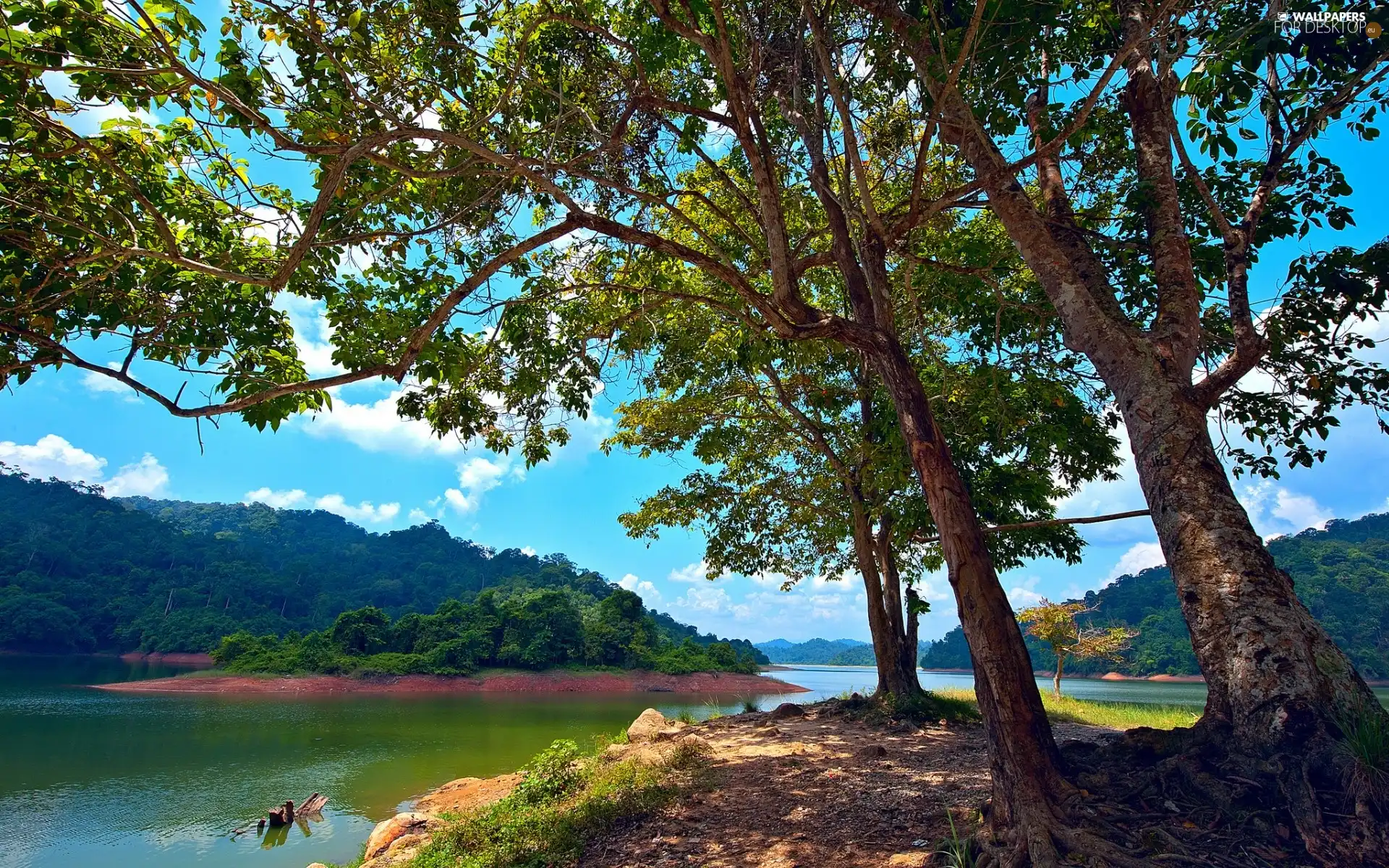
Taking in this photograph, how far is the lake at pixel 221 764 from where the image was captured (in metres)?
9.21

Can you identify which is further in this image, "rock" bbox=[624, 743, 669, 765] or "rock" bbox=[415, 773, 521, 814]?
"rock" bbox=[415, 773, 521, 814]

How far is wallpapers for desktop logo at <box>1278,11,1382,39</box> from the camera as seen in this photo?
3678mm

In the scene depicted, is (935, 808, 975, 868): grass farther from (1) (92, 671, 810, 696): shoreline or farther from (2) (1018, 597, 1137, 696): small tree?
(1) (92, 671, 810, 696): shoreline

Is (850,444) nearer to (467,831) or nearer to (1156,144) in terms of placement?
(1156,144)

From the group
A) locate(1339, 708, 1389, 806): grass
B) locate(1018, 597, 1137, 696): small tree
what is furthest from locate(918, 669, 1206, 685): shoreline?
locate(1339, 708, 1389, 806): grass

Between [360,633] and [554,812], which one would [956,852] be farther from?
[360,633]

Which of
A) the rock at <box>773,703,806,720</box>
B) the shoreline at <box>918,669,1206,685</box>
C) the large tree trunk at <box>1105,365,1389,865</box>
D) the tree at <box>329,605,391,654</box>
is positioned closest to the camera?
the large tree trunk at <box>1105,365,1389,865</box>

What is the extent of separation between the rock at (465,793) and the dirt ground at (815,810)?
3421mm

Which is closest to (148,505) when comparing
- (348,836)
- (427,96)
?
(348,836)

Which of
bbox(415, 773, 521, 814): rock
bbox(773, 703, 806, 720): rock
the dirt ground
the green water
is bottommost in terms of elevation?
the green water

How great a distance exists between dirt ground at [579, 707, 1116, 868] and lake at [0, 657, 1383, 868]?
5.98m

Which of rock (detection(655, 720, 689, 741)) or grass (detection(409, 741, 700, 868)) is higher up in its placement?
grass (detection(409, 741, 700, 868))

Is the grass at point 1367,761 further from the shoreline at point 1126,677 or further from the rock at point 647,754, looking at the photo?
the shoreline at point 1126,677

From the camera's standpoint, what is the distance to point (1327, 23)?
3715mm
